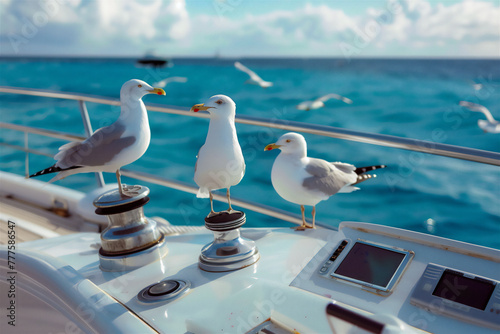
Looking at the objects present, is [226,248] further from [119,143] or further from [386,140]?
[386,140]

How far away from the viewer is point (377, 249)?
0.65 meters

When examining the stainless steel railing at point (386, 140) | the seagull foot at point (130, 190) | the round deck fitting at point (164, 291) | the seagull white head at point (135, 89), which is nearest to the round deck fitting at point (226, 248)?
the round deck fitting at point (164, 291)

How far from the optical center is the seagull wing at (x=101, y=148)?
0.77 meters

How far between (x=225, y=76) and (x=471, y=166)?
663 inches

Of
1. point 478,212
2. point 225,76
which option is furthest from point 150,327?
point 225,76

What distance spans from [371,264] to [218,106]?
38cm

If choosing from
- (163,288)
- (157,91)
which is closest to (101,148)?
(157,91)

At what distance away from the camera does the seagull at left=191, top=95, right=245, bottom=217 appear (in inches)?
28.4

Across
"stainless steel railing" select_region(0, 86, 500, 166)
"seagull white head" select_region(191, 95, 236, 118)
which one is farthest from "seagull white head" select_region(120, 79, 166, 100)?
"stainless steel railing" select_region(0, 86, 500, 166)

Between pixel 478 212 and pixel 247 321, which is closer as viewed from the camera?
pixel 247 321

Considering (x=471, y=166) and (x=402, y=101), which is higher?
(x=402, y=101)

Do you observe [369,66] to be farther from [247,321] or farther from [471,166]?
[247,321]

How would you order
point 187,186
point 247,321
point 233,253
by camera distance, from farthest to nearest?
1. point 187,186
2. point 233,253
3. point 247,321

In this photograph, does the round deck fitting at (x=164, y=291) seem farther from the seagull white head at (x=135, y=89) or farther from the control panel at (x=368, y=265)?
the seagull white head at (x=135, y=89)
